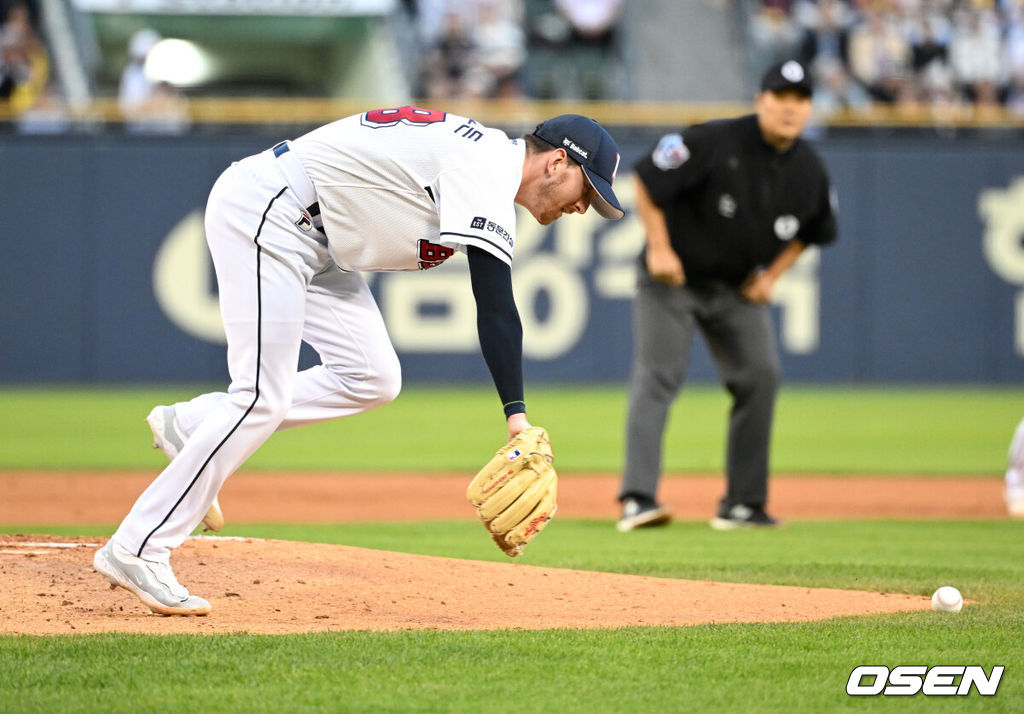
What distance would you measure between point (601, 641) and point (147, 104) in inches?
485

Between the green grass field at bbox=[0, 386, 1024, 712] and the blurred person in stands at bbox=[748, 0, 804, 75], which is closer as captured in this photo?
the green grass field at bbox=[0, 386, 1024, 712]

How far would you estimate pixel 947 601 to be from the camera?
4.45 metres

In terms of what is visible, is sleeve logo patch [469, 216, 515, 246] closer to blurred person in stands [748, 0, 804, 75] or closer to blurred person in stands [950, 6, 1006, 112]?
blurred person in stands [950, 6, 1006, 112]

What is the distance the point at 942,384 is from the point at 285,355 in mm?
12563

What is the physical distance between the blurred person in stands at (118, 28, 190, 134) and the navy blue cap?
11165mm

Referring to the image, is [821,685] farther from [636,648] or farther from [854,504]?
[854,504]

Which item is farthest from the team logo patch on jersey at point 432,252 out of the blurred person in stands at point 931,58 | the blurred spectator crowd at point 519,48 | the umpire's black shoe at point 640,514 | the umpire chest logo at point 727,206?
the blurred person in stands at point 931,58

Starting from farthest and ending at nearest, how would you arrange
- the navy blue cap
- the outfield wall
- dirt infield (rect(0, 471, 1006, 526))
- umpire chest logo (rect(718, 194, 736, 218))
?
the outfield wall < dirt infield (rect(0, 471, 1006, 526)) < umpire chest logo (rect(718, 194, 736, 218)) < the navy blue cap

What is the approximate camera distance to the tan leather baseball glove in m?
3.91

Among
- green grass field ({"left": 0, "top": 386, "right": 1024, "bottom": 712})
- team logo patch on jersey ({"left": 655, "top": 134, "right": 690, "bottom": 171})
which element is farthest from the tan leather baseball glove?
team logo patch on jersey ({"left": 655, "top": 134, "right": 690, "bottom": 171})

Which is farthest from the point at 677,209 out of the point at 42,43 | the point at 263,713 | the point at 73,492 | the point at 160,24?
the point at 160,24

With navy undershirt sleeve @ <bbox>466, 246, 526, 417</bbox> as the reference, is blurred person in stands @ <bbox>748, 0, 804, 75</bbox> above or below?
above

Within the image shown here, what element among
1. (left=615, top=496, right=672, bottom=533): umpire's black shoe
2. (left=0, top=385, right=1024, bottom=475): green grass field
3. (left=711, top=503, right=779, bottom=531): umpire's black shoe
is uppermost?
(left=615, top=496, right=672, bottom=533): umpire's black shoe

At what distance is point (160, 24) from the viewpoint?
19078 millimetres
